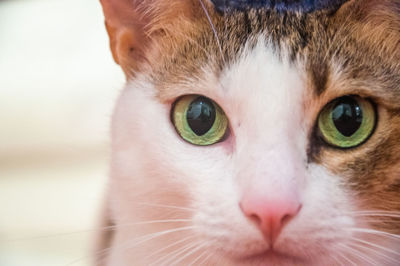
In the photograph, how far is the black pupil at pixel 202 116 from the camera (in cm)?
74

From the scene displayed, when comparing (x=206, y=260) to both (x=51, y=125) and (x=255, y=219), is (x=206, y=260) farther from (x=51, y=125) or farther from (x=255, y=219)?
(x=51, y=125)

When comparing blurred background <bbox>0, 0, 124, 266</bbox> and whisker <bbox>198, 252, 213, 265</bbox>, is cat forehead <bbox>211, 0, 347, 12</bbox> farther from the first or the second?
blurred background <bbox>0, 0, 124, 266</bbox>

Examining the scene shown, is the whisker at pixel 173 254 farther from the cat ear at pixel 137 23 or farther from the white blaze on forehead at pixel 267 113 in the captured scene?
the cat ear at pixel 137 23

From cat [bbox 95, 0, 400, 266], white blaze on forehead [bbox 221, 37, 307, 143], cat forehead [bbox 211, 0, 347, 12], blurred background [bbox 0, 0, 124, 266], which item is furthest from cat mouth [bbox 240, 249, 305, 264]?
blurred background [bbox 0, 0, 124, 266]

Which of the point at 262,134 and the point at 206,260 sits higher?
the point at 262,134

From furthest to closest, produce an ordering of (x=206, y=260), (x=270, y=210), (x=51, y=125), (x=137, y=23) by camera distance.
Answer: (x=51, y=125), (x=137, y=23), (x=206, y=260), (x=270, y=210)

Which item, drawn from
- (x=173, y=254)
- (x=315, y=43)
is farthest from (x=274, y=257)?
(x=315, y=43)

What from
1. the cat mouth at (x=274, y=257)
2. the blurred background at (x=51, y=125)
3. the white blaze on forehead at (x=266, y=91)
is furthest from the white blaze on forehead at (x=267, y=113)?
the blurred background at (x=51, y=125)

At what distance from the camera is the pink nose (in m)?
0.61

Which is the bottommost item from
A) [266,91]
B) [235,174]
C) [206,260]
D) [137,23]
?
[206,260]

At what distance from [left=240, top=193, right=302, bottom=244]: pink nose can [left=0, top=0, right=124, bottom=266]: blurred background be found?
65cm

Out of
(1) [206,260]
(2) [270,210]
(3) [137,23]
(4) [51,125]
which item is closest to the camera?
(2) [270,210]

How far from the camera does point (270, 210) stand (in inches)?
24.1

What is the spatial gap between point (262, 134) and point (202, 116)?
116 millimetres
